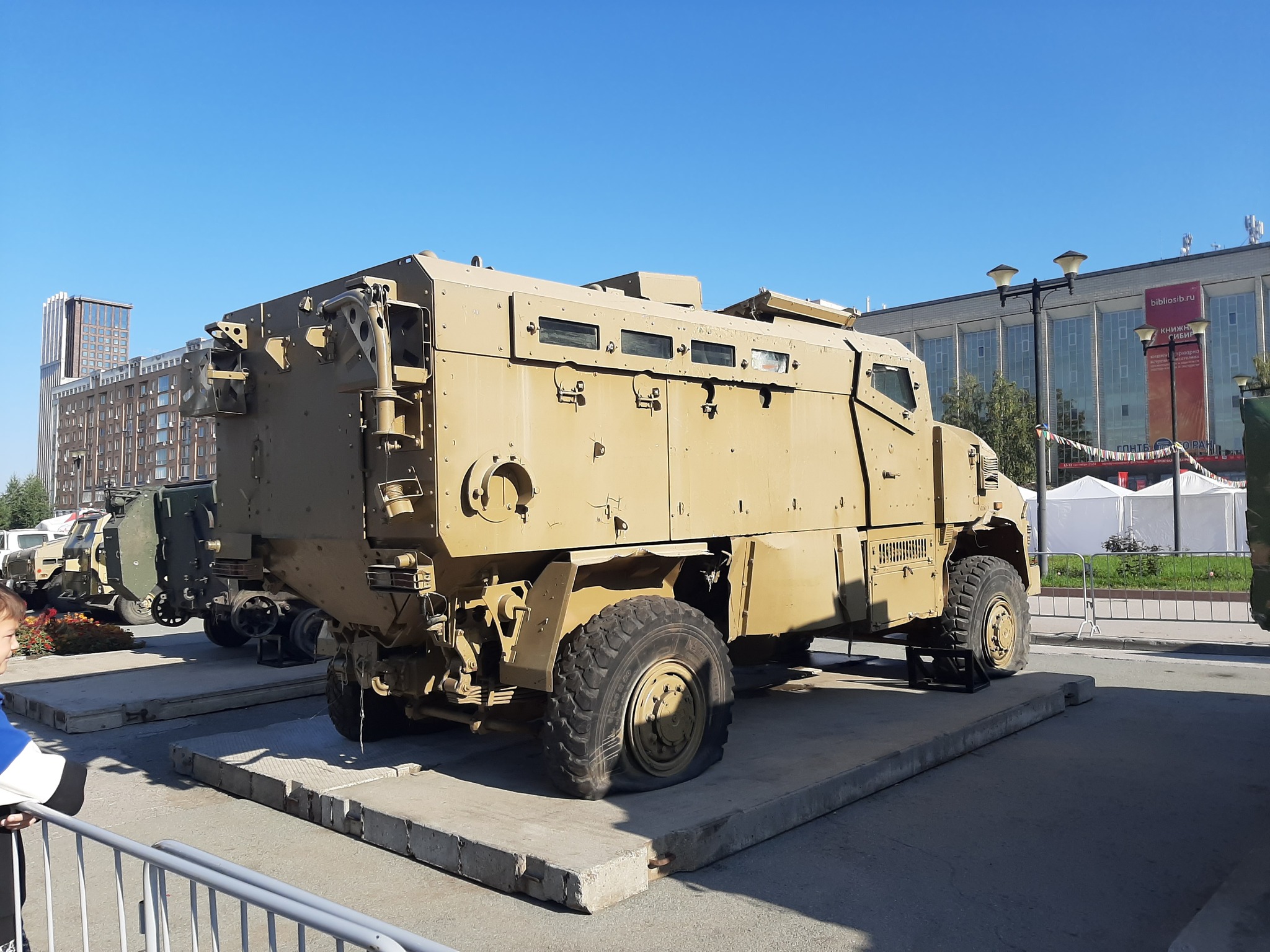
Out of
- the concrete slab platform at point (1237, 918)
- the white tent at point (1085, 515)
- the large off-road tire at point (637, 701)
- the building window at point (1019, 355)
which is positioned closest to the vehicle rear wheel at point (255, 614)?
the large off-road tire at point (637, 701)

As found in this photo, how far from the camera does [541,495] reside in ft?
18.2

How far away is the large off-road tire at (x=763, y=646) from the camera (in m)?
8.06

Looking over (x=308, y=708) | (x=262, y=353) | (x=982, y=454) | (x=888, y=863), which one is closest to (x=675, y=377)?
(x=262, y=353)

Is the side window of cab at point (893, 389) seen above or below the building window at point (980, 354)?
below

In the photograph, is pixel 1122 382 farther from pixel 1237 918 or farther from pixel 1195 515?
pixel 1237 918

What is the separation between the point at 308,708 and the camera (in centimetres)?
970

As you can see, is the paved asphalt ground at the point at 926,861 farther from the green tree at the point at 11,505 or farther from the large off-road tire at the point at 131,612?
the green tree at the point at 11,505

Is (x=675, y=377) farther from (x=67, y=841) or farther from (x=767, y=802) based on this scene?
(x=67, y=841)

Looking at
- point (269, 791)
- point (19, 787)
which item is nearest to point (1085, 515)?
point (269, 791)

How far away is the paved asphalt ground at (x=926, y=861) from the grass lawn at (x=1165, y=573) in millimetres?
9381

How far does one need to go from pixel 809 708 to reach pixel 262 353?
497 centimetres

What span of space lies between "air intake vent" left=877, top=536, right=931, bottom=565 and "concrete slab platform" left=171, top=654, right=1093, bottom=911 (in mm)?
1187

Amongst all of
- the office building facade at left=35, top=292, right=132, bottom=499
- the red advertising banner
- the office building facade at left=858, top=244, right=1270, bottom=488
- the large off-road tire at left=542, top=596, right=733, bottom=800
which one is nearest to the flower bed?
the large off-road tire at left=542, top=596, right=733, bottom=800

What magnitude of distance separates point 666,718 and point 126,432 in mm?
110149
